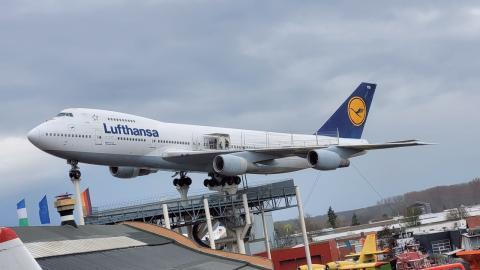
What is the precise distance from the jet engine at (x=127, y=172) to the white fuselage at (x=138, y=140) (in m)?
4.58

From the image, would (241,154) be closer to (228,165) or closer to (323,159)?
(228,165)

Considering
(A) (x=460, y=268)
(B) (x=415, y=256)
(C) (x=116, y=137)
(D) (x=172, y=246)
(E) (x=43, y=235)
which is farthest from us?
(B) (x=415, y=256)

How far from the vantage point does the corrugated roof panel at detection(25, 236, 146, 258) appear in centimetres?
2020

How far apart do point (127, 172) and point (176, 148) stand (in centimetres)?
657

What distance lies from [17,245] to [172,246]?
52.1 ft

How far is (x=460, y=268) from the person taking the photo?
39.5m

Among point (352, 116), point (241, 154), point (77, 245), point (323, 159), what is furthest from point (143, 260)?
point (352, 116)

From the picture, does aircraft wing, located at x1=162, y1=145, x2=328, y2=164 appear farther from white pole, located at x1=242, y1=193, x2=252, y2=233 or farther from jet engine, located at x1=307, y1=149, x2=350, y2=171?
white pole, located at x1=242, y1=193, x2=252, y2=233

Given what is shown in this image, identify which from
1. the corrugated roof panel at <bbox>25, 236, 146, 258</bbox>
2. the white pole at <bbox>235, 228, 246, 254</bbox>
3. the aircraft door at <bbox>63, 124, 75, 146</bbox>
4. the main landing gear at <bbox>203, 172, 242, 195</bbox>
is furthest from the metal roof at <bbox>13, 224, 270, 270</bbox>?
Answer: the main landing gear at <bbox>203, 172, 242, 195</bbox>

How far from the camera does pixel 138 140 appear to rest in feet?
159

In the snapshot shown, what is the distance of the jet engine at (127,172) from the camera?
2162 inches

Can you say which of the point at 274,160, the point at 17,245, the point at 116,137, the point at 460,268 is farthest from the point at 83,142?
the point at 17,245

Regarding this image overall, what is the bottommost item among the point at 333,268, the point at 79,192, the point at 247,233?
the point at 333,268

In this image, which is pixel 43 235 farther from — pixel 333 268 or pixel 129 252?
pixel 333 268
